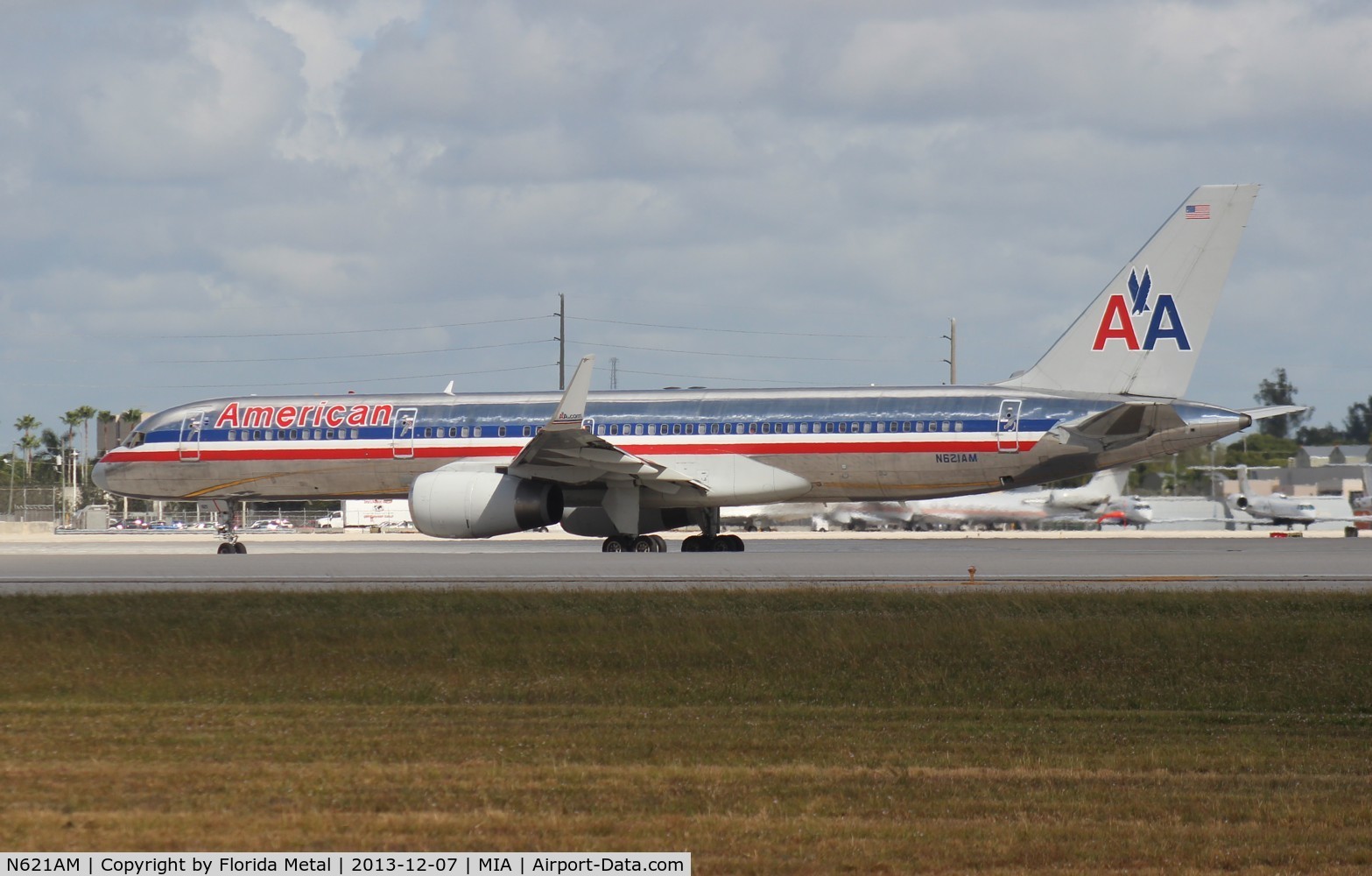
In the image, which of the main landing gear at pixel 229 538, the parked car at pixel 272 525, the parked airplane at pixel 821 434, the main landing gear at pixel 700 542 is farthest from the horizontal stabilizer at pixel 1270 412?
the parked car at pixel 272 525

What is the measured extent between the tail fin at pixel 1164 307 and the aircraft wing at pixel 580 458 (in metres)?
9.03

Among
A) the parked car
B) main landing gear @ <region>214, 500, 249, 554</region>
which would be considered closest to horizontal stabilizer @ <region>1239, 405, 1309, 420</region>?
main landing gear @ <region>214, 500, 249, 554</region>

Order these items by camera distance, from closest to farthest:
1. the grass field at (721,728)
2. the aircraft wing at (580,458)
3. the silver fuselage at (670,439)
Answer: the grass field at (721,728)
the aircraft wing at (580,458)
the silver fuselage at (670,439)

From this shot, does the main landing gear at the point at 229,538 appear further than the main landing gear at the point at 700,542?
Yes

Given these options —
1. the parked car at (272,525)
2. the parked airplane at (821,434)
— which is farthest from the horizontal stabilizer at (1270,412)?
the parked car at (272,525)

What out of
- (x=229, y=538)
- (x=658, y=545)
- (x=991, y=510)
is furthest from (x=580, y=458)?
(x=991, y=510)

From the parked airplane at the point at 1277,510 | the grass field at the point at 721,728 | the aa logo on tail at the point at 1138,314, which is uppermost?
the aa logo on tail at the point at 1138,314

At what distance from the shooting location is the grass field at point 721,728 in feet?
24.5

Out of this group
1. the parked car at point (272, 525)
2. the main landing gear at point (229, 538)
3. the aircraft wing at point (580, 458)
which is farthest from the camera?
the parked car at point (272, 525)

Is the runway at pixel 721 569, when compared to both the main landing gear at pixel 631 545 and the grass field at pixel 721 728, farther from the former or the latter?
the grass field at pixel 721 728

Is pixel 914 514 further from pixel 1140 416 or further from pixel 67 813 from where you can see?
pixel 67 813

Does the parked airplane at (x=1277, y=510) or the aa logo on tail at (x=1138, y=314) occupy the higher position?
the aa logo on tail at (x=1138, y=314)

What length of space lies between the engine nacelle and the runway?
0.62 meters

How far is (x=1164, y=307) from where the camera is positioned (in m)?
31.0
